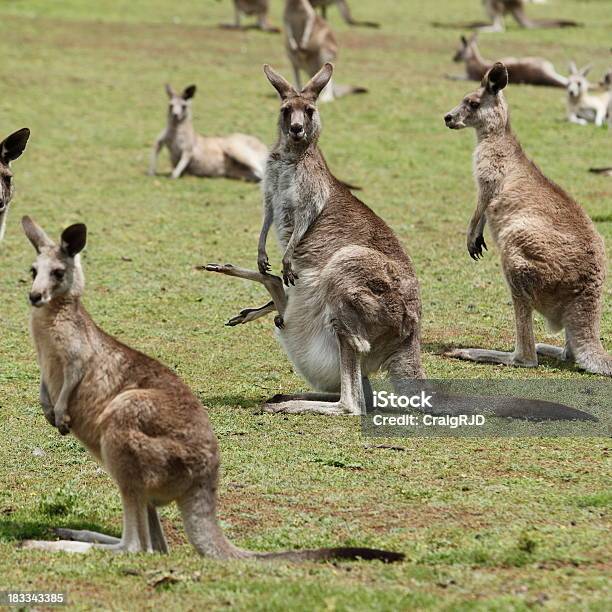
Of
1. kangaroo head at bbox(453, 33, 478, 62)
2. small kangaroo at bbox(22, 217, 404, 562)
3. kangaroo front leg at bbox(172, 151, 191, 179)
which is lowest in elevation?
small kangaroo at bbox(22, 217, 404, 562)

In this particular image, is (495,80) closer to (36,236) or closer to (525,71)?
(36,236)

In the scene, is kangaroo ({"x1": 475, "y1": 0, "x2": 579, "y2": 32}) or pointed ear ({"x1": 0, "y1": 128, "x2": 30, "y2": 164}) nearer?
pointed ear ({"x1": 0, "y1": 128, "x2": 30, "y2": 164})

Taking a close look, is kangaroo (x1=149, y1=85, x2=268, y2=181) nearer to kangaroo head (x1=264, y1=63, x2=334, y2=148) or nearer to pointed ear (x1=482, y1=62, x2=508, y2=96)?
pointed ear (x1=482, y1=62, x2=508, y2=96)

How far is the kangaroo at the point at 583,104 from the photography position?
56.8ft

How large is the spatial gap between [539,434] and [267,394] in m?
1.72

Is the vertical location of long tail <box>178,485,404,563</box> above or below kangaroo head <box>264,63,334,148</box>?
below

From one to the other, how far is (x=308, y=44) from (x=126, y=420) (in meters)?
14.4

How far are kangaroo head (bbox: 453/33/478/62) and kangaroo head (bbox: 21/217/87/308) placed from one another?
15.9 meters

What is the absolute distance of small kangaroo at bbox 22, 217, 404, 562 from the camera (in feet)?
14.8

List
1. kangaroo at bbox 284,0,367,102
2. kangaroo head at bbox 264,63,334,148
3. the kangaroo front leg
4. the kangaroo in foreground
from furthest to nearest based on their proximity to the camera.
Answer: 1. kangaroo at bbox 284,0,367,102
2. the kangaroo front leg
3. kangaroo head at bbox 264,63,334,148
4. the kangaroo in foreground

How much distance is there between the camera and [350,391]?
6.87m

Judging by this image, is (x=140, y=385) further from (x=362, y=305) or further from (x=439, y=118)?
(x=439, y=118)

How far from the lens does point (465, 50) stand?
68.0ft

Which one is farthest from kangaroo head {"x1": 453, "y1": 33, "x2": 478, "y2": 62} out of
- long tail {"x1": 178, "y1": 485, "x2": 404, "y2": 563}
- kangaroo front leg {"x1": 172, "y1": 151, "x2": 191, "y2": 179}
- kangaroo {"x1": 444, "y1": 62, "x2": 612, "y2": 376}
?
long tail {"x1": 178, "y1": 485, "x2": 404, "y2": 563}
